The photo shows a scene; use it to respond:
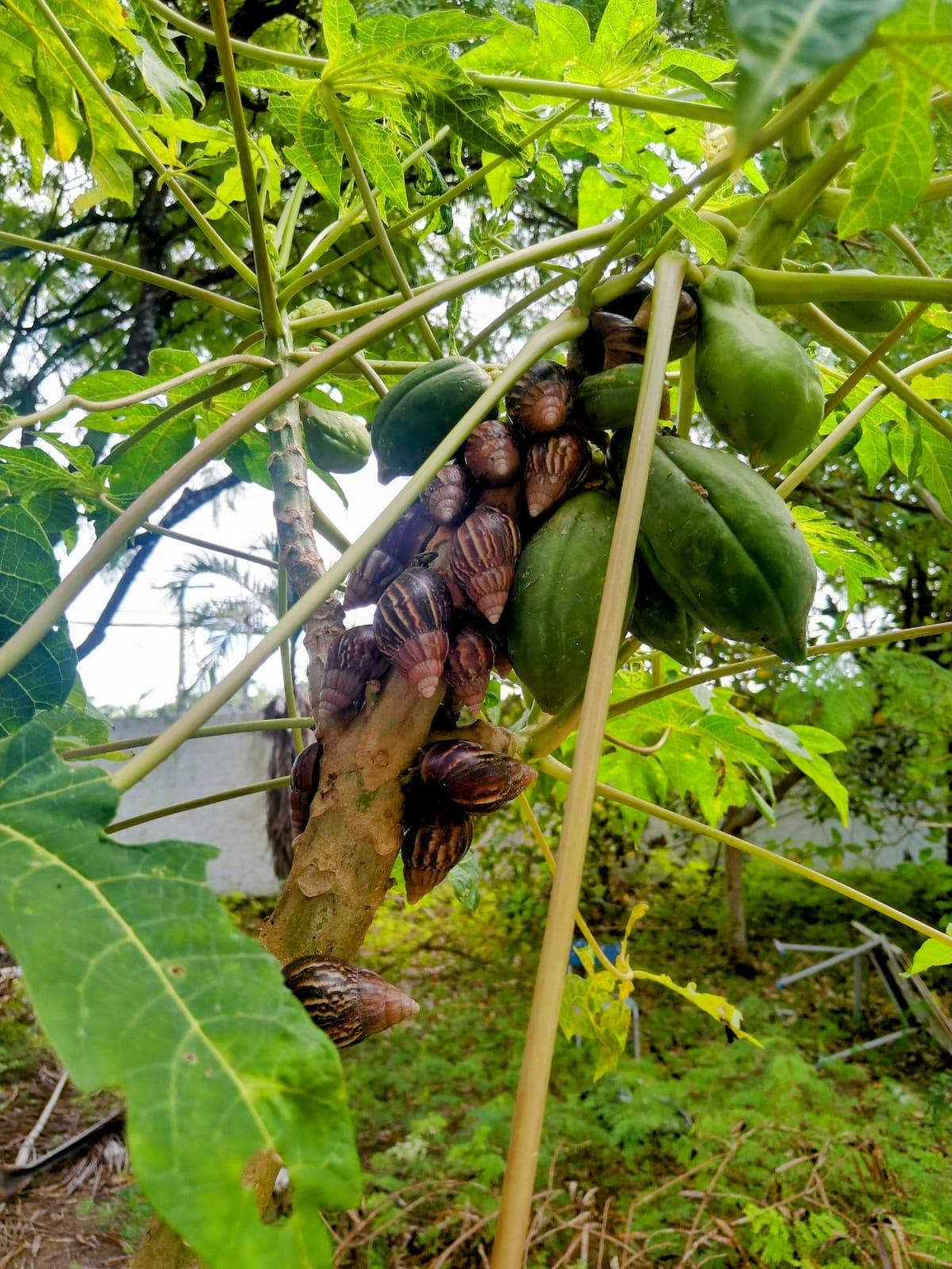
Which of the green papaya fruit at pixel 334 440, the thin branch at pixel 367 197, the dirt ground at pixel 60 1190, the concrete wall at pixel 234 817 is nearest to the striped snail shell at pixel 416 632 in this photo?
the thin branch at pixel 367 197

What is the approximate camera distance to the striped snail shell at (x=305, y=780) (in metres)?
0.51

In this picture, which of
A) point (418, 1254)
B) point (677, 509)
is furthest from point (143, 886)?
point (418, 1254)

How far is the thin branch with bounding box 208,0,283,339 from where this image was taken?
56cm

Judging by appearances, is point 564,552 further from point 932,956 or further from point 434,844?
point 932,956

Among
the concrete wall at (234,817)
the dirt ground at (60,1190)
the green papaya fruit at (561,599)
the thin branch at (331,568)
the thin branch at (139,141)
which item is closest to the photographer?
the thin branch at (331,568)

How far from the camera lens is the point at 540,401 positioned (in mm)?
536

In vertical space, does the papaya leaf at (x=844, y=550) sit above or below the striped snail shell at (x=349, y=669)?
above

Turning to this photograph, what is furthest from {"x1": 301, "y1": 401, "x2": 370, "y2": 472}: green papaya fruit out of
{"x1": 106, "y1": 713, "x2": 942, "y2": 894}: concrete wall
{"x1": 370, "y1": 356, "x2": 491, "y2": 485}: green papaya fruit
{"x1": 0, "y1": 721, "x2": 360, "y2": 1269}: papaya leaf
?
{"x1": 106, "y1": 713, "x2": 942, "y2": 894}: concrete wall

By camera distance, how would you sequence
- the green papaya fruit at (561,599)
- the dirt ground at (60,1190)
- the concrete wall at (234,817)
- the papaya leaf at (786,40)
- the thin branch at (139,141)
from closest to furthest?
the papaya leaf at (786,40) < the green papaya fruit at (561,599) < the thin branch at (139,141) < the dirt ground at (60,1190) < the concrete wall at (234,817)

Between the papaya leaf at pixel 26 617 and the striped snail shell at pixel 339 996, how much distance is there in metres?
0.20

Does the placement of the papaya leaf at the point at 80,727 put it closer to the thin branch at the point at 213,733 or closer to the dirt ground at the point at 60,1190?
the thin branch at the point at 213,733

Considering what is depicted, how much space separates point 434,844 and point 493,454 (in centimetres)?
22

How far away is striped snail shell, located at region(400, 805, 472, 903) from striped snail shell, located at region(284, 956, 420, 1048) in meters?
0.06

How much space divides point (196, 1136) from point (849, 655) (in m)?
4.38
